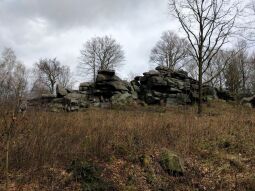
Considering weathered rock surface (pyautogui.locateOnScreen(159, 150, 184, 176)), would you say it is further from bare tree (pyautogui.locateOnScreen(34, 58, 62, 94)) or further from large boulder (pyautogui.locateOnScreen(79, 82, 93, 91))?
bare tree (pyautogui.locateOnScreen(34, 58, 62, 94))

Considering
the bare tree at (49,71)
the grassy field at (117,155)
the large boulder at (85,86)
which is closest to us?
the grassy field at (117,155)

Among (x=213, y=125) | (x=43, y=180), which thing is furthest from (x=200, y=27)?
(x=43, y=180)

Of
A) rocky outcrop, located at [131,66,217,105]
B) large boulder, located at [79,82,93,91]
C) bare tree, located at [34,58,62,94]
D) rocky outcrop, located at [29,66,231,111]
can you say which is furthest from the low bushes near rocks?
bare tree, located at [34,58,62,94]

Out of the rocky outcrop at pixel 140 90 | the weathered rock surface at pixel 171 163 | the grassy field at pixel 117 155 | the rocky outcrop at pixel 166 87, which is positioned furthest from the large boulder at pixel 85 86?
the weathered rock surface at pixel 171 163

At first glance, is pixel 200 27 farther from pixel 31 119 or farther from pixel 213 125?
pixel 31 119

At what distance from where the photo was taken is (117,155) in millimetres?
9625

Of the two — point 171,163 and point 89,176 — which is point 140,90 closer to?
point 171,163

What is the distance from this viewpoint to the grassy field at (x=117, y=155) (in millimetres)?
8078

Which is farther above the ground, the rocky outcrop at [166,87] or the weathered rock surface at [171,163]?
the rocky outcrop at [166,87]

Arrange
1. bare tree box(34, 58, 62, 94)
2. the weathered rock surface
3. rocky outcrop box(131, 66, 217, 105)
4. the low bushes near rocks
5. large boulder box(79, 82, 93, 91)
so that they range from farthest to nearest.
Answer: bare tree box(34, 58, 62, 94) < large boulder box(79, 82, 93, 91) < rocky outcrop box(131, 66, 217, 105) < the weathered rock surface < the low bushes near rocks

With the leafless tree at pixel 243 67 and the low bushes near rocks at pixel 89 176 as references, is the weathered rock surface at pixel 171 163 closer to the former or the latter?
the low bushes near rocks at pixel 89 176

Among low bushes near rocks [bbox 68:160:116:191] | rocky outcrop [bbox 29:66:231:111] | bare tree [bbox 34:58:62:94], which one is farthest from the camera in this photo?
bare tree [bbox 34:58:62:94]

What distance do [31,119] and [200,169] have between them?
4.94m

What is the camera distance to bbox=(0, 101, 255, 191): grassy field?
808 cm
